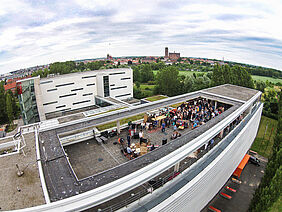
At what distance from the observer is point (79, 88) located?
121 ft

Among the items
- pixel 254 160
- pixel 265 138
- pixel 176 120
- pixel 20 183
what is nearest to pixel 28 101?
pixel 20 183

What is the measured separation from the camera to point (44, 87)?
32.6 metres

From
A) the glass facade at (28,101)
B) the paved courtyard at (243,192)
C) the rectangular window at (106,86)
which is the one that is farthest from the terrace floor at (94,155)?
the rectangular window at (106,86)

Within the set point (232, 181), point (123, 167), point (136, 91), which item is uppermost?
point (123, 167)

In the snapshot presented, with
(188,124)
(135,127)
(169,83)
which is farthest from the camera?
(169,83)

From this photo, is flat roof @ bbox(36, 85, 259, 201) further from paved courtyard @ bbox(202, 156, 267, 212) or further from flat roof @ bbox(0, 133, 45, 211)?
paved courtyard @ bbox(202, 156, 267, 212)

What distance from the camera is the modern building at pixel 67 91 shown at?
1086 inches

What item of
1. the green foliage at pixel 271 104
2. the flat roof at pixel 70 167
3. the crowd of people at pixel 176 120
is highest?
the flat roof at pixel 70 167

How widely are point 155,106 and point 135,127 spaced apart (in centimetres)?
350

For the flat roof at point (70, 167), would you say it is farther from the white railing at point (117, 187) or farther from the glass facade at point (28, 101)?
the glass facade at point (28, 101)

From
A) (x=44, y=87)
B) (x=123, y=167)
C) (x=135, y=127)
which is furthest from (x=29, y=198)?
(x=44, y=87)

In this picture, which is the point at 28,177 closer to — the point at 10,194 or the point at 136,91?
the point at 10,194

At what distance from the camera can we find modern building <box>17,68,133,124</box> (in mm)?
27575

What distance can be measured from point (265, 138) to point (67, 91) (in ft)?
124
